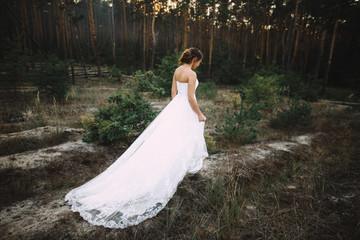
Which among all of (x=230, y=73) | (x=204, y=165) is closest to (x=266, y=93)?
(x=204, y=165)

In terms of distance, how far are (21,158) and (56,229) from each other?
2.29m

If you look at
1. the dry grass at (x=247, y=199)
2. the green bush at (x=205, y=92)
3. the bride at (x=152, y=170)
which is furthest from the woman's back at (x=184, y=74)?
the green bush at (x=205, y=92)

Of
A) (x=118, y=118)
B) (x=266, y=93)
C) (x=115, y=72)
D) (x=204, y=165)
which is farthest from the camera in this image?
(x=115, y=72)

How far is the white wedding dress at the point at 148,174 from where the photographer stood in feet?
7.54

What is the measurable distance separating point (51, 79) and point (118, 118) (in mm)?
5881

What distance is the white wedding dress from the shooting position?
7.54ft

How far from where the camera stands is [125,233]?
6.93 feet

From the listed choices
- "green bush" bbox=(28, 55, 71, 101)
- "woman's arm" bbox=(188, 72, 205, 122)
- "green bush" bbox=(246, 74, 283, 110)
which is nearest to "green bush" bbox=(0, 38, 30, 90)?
"green bush" bbox=(28, 55, 71, 101)

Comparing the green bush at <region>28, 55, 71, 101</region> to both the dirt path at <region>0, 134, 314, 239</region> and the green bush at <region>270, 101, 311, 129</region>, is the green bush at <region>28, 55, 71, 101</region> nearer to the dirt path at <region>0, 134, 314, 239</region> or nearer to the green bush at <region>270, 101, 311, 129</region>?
the dirt path at <region>0, 134, 314, 239</region>

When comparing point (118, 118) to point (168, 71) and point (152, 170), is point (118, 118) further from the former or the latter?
point (168, 71)

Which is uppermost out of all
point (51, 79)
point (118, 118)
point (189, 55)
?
point (189, 55)

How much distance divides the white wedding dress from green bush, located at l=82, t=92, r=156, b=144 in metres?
1.43

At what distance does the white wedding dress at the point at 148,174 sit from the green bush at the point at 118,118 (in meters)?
1.43

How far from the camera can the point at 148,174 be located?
8.64 feet
